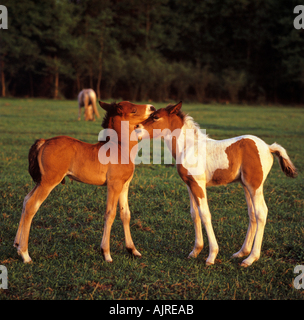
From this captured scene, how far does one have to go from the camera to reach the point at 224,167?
447 centimetres

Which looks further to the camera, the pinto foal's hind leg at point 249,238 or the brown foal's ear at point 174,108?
the pinto foal's hind leg at point 249,238

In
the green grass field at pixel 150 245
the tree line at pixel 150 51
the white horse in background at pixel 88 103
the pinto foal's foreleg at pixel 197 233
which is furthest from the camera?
the tree line at pixel 150 51

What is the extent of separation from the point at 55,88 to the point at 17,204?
41.6 m

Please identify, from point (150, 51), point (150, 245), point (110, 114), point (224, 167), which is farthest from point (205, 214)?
point (150, 51)

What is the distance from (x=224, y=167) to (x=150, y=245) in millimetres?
1542

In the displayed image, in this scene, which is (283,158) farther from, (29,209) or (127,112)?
(29,209)

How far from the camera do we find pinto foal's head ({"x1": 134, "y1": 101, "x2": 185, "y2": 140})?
4.54 metres

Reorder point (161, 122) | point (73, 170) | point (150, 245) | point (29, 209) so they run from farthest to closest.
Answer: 1. point (150, 245)
2. point (161, 122)
3. point (73, 170)
4. point (29, 209)

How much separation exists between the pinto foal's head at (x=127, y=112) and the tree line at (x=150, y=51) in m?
40.9

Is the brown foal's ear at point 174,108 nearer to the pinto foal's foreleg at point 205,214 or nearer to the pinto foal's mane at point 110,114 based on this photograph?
the pinto foal's mane at point 110,114

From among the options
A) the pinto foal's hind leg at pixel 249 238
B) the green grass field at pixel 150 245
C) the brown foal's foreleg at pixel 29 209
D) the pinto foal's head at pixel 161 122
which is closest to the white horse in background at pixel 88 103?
the green grass field at pixel 150 245

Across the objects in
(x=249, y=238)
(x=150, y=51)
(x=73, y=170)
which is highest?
(x=150, y=51)

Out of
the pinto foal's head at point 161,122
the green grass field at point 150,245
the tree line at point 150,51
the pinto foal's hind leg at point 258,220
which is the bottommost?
the green grass field at point 150,245

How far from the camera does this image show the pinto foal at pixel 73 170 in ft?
14.2
